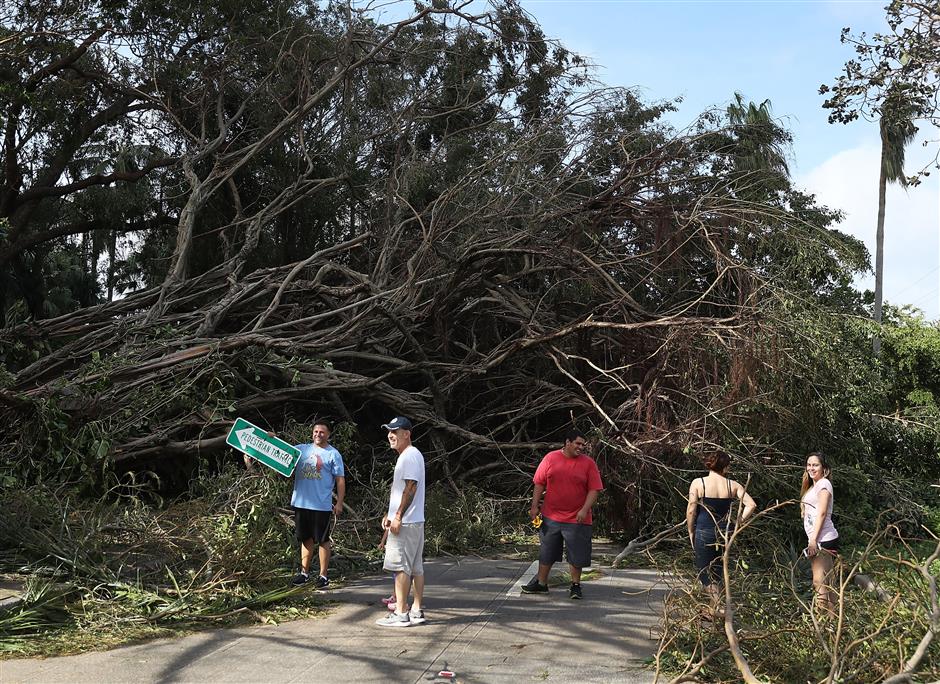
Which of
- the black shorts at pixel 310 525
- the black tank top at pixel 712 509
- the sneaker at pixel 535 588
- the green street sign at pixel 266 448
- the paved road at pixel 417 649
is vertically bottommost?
the paved road at pixel 417 649

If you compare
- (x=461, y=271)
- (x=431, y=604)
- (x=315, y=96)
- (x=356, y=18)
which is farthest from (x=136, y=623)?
(x=356, y=18)

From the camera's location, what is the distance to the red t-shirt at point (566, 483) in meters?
7.75

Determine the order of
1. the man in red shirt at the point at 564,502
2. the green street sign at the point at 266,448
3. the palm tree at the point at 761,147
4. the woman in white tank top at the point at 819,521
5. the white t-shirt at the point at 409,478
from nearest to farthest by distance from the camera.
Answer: the white t-shirt at the point at 409,478 → the woman in white tank top at the point at 819,521 → the green street sign at the point at 266,448 → the man in red shirt at the point at 564,502 → the palm tree at the point at 761,147

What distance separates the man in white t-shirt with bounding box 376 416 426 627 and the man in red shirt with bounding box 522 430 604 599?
1420 mm

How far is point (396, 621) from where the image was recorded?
6.38 metres

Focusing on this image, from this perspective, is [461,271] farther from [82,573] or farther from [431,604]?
[82,573]

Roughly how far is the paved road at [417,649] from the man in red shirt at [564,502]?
332mm

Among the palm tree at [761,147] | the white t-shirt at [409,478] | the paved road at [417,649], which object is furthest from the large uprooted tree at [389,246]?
the white t-shirt at [409,478]

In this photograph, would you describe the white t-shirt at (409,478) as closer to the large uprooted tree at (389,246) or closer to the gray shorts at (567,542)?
the gray shorts at (567,542)

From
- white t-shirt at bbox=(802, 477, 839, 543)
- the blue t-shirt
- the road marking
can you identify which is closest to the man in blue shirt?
the blue t-shirt

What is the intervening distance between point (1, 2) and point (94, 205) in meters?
3.90

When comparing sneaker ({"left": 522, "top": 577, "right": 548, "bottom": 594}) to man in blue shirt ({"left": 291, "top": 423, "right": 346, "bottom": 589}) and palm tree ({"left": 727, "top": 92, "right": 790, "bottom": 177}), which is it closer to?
man in blue shirt ({"left": 291, "top": 423, "right": 346, "bottom": 589})

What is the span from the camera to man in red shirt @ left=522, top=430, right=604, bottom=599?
765 cm

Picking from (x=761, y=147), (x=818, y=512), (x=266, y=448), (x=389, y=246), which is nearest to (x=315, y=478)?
(x=266, y=448)
